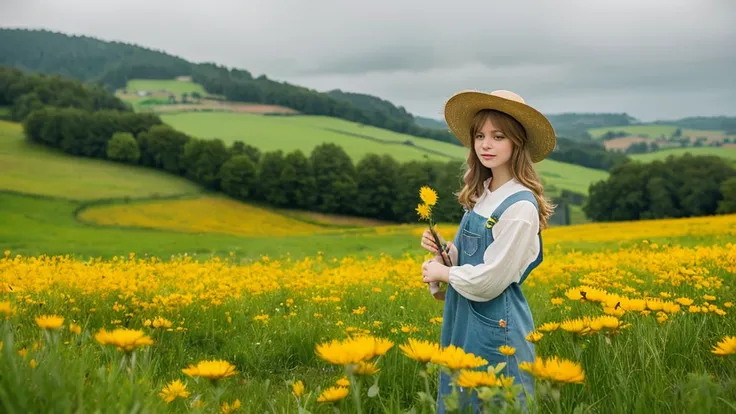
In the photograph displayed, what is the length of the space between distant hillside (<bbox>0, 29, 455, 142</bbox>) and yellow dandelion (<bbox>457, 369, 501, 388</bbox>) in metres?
93.0

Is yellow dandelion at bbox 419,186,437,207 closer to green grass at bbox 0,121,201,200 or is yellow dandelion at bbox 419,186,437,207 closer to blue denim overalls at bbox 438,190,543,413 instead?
blue denim overalls at bbox 438,190,543,413

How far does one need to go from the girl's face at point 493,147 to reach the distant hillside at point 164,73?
91.1 metres

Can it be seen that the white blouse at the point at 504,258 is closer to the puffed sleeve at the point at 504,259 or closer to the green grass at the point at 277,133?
the puffed sleeve at the point at 504,259

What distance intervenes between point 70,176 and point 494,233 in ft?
186

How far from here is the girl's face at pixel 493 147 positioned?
304 cm

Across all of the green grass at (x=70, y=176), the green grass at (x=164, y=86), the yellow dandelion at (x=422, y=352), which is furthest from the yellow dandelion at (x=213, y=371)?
the green grass at (x=164, y=86)

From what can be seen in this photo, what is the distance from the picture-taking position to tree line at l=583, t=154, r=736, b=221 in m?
51.2

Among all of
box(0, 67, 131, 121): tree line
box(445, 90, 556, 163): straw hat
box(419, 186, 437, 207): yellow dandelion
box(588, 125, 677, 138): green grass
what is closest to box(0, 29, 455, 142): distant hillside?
box(0, 67, 131, 121): tree line

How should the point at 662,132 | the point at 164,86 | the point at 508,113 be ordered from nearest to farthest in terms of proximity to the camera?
the point at 508,113 → the point at 164,86 → the point at 662,132

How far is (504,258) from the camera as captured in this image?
2656 mm

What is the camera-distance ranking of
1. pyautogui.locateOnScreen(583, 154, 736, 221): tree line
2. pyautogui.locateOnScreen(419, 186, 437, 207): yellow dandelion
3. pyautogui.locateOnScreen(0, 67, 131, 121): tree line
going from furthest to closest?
pyautogui.locateOnScreen(0, 67, 131, 121): tree line → pyautogui.locateOnScreen(583, 154, 736, 221): tree line → pyautogui.locateOnScreen(419, 186, 437, 207): yellow dandelion

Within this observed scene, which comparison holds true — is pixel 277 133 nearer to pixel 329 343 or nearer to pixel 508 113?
pixel 508 113

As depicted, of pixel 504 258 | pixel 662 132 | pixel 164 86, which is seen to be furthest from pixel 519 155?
pixel 662 132

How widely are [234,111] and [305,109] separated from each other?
15892mm
